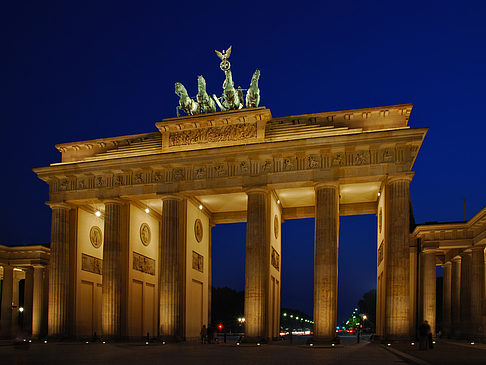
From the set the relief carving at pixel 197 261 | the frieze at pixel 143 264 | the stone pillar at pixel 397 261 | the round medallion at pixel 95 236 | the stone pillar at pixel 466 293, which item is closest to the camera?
the stone pillar at pixel 397 261

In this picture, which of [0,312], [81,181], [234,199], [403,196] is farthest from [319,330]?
[0,312]

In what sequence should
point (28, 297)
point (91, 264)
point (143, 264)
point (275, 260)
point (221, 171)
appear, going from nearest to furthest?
Answer: point (221, 171) → point (275, 260) → point (143, 264) → point (91, 264) → point (28, 297)

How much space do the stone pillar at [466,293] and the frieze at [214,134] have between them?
18.6 metres

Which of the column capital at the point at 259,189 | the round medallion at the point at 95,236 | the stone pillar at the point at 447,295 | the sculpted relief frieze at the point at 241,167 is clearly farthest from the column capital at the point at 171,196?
the stone pillar at the point at 447,295

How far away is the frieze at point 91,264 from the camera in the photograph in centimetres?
4203

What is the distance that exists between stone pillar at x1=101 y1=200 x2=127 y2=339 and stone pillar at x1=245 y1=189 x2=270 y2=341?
9.51 meters

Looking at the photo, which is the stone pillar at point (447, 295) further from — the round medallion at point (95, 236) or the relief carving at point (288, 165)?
the round medallion at point (95, 236)

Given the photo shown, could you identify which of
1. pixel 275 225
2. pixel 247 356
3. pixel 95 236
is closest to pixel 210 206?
pixel 275 225

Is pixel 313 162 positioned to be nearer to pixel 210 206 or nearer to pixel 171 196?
pixel 171 196

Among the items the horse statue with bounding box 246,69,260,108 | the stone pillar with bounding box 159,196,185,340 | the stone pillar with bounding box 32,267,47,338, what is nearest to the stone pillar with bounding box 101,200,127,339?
the stone pillar with bounding box 159,196,185,340

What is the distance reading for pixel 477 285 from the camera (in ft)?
126

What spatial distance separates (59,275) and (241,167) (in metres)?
15.7

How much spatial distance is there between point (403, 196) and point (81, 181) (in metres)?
23.2

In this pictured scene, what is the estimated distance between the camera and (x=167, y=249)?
37719 mm
